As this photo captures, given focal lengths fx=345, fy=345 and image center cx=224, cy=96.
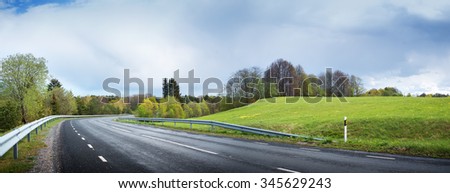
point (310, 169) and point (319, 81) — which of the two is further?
point (319, 81)

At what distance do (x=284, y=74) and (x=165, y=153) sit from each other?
89.3m

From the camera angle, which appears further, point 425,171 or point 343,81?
point 343,81

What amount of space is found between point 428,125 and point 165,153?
19053mm

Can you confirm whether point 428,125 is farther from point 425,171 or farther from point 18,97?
point 18,97

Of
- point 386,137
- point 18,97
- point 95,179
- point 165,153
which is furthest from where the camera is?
point 18,97

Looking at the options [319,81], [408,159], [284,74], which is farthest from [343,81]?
[408,159]

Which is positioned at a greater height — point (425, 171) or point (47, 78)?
point (47, 78)

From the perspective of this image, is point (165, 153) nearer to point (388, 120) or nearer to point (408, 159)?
point (408, 159)

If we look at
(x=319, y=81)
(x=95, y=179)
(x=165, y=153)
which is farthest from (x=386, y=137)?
(x=319, y=81)

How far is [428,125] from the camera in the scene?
2336 centimetres

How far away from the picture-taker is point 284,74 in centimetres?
9981

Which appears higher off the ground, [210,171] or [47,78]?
[47,78]

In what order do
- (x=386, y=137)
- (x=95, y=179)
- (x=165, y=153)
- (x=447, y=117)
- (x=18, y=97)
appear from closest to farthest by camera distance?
(x=95, y=179), (x=165, y=153), (x=386, y=137), (x=447, y=117), (x=18, y=97)

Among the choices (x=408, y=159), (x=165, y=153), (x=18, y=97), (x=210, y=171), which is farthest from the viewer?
(x=18, y=97)
